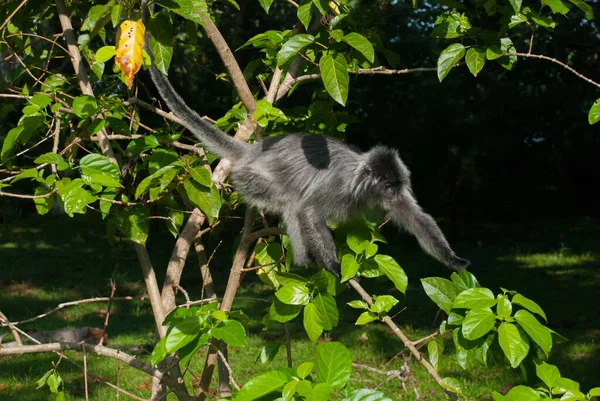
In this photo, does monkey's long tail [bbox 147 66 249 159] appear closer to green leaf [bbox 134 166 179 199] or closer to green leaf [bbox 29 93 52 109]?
green leaf [bbox 29 93 52 109]

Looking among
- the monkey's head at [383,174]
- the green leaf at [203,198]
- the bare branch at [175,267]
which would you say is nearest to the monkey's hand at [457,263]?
the monkey's head at [383,174]

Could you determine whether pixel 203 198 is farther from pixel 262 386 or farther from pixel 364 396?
pixel 364 396

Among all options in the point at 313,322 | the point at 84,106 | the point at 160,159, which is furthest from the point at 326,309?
the point at 84,106

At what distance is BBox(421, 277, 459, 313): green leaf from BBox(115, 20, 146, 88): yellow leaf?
3.88ft

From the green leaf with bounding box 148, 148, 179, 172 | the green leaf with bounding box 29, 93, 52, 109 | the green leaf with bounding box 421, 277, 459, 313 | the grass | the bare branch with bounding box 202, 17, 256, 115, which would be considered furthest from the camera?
the grass

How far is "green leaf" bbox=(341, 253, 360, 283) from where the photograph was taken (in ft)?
7.63

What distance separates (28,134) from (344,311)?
16.9ft

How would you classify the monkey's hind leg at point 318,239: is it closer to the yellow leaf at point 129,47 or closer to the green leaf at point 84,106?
the green leaf at point 84,106

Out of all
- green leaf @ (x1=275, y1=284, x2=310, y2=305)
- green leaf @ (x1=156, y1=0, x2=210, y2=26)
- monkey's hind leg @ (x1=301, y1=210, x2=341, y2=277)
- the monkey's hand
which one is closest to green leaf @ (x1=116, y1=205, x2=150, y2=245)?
green leaf @ (x1=275, y1=284, x2=310, y2=305)

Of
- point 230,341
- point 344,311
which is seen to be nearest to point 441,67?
point 230,341

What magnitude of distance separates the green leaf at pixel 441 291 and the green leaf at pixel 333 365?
447 millimetres

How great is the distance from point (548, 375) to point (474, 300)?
0.27m

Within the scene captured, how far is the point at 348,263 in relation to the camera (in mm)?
2400

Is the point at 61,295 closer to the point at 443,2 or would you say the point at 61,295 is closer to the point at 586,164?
the point at 443,2
